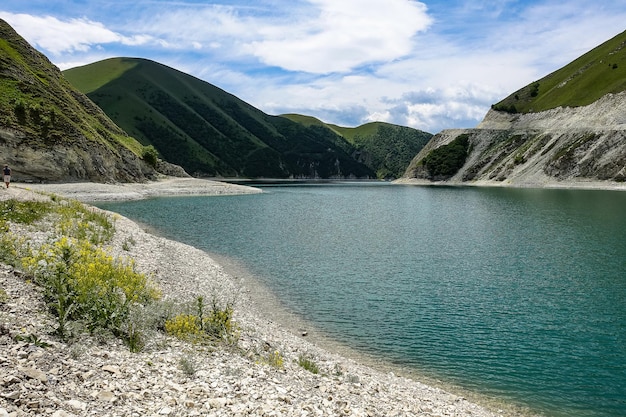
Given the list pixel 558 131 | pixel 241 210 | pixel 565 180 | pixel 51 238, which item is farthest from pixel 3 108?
pixel 558 131

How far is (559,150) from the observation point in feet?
495

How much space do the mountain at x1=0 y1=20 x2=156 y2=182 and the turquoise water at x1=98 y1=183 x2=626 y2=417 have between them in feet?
150

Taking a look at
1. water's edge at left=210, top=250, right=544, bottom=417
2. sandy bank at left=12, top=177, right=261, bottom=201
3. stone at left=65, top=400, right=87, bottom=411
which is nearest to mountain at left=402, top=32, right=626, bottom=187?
sandy bank at left=12, top=177, right=261, bottom=201

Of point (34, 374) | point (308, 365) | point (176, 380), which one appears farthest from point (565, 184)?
point (34, 374)

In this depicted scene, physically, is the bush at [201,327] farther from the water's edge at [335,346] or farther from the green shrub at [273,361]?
the water's edge at [335,346]

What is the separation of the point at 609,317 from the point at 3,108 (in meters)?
107

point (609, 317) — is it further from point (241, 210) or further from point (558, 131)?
point (558, 131)

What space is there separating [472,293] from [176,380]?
22211 millimetres

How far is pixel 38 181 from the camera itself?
287 ft

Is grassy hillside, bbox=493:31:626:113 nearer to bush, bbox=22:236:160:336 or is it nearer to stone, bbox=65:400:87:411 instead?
bush, bbox=22:236:160:336

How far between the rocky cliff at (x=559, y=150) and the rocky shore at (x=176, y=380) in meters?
145

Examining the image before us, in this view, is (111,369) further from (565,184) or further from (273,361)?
(565,184)

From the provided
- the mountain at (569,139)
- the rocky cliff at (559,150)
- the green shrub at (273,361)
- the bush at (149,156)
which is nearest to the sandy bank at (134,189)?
the bush at (149,156)

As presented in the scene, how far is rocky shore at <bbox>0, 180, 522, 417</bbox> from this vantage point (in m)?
9.15
